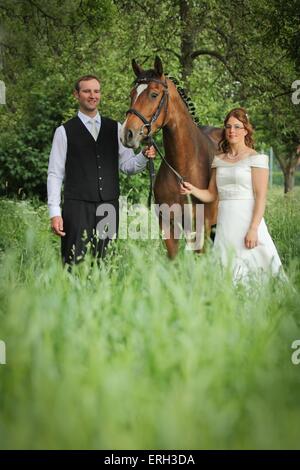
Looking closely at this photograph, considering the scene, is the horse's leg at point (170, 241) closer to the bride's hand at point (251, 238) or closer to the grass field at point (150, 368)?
the bride's hand at point (251, 238)

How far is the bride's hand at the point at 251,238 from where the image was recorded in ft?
19.4

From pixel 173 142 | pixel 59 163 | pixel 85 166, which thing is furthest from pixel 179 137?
pixel 59 163

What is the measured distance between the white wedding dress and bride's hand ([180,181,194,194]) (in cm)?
25

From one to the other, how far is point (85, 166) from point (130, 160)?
16.1 inches

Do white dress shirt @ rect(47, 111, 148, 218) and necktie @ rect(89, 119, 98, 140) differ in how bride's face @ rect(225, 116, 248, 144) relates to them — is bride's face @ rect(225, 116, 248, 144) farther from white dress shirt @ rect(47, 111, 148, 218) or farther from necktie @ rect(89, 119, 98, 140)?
necktie @ rect(89, 119, 98, 140)

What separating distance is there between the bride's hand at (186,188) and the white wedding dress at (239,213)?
25 cm

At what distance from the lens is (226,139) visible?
241 inches

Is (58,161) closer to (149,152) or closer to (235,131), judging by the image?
(149,152)

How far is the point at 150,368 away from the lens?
3119 mm

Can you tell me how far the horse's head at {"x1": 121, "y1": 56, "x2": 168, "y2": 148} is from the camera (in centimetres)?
607

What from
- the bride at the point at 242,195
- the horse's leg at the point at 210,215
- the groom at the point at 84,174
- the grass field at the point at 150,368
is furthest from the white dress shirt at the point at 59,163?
the grass field at the point at 150,368

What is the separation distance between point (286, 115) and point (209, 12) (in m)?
2.14

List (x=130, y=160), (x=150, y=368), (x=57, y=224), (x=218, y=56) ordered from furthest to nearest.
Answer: (x=218, y=56)
(x=130, y=160)
(x=57, y=224)
(x=150, y=368)

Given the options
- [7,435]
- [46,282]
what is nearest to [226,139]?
[46,282]
